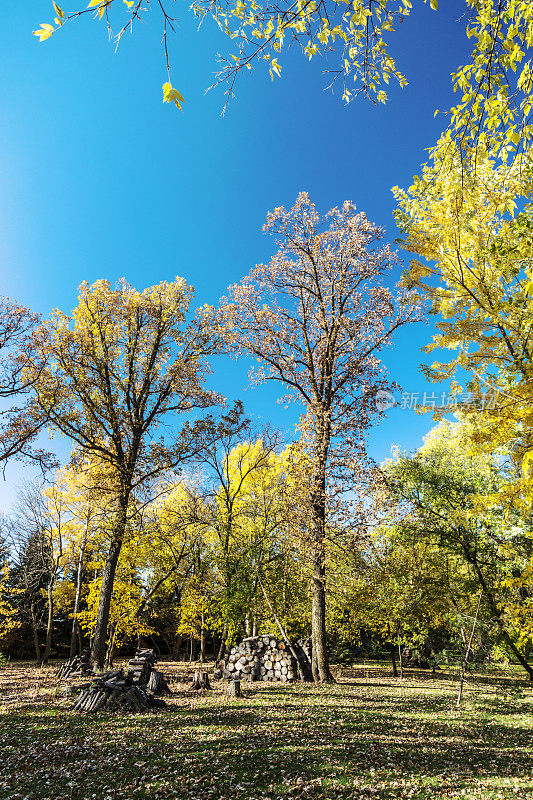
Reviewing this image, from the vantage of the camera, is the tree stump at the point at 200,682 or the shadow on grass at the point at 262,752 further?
the tree stump at the point at 200,682

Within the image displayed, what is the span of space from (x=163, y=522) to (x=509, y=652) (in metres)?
15.0

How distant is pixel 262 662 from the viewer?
17969 millimetres

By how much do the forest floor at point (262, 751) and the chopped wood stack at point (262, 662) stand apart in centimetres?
714

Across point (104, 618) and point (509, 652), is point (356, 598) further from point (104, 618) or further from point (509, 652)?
point (104, 618)

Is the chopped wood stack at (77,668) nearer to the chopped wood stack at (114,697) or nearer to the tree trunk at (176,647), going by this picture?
the chopped wood stack at (114,697)

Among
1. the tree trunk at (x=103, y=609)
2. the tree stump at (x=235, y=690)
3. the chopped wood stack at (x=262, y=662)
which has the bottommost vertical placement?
the chopped wood stack at (x=262, y=662)

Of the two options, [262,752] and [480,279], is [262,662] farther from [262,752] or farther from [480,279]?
[480,279]

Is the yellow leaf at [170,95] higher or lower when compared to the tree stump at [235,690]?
higher

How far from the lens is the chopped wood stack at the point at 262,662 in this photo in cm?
1725

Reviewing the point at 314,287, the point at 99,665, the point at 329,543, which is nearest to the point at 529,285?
the point at 329,543

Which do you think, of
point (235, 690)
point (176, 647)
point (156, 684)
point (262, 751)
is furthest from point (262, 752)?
point (176, 647)

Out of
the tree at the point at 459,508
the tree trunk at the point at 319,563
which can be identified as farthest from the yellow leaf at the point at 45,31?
the tree at the point at 459,508

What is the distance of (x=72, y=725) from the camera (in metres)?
8.11

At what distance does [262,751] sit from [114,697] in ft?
16.2
